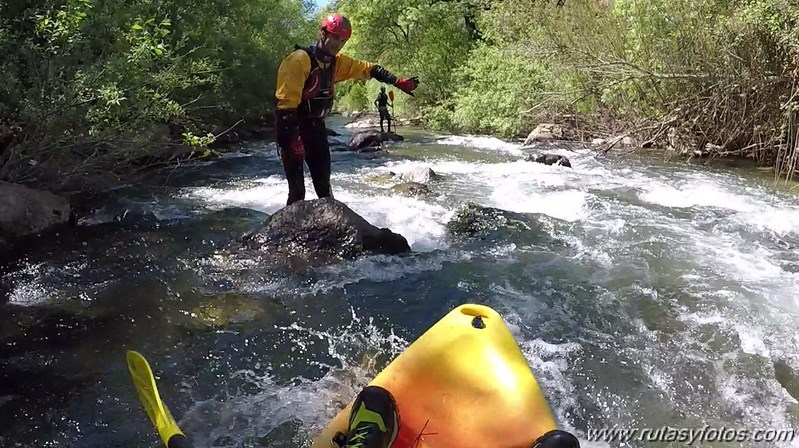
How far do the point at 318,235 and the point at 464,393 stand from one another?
9.77 ft

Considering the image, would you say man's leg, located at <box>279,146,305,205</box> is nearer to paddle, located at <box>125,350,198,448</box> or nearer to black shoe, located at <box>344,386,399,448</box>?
paddle, located at <box>125,350,198,448</box>

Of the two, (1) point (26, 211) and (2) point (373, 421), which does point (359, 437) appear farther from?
(1) point (26, 211)

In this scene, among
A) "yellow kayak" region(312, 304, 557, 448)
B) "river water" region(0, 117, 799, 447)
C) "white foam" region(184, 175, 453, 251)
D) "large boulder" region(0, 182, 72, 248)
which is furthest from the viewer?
"white foam" region(184, 175, 453, 251)

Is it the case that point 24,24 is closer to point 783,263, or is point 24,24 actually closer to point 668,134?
point 783,263

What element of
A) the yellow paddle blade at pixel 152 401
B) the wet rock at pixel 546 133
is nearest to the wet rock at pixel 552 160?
the wet rock at pixel 546 133

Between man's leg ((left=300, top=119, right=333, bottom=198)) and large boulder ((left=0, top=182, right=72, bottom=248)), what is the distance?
265 cm

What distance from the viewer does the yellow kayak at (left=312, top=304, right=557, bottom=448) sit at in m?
2.23

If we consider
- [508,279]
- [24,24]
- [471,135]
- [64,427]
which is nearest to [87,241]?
[24,24]

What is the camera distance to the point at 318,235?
517 centimetres

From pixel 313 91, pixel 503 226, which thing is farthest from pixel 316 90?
pixel 503 226

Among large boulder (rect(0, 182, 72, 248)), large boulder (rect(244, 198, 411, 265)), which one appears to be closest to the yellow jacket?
large boulder (rect(244, 198, 411, 265))

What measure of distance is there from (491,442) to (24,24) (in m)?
5.24

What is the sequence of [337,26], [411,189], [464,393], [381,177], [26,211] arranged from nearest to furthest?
[464,393] < [337,26] < [26,211] < [411,189] < [381,177]

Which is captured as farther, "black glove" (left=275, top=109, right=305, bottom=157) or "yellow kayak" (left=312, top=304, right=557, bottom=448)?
"black glove" (left=275, top=109, right=305, bottom=157)
